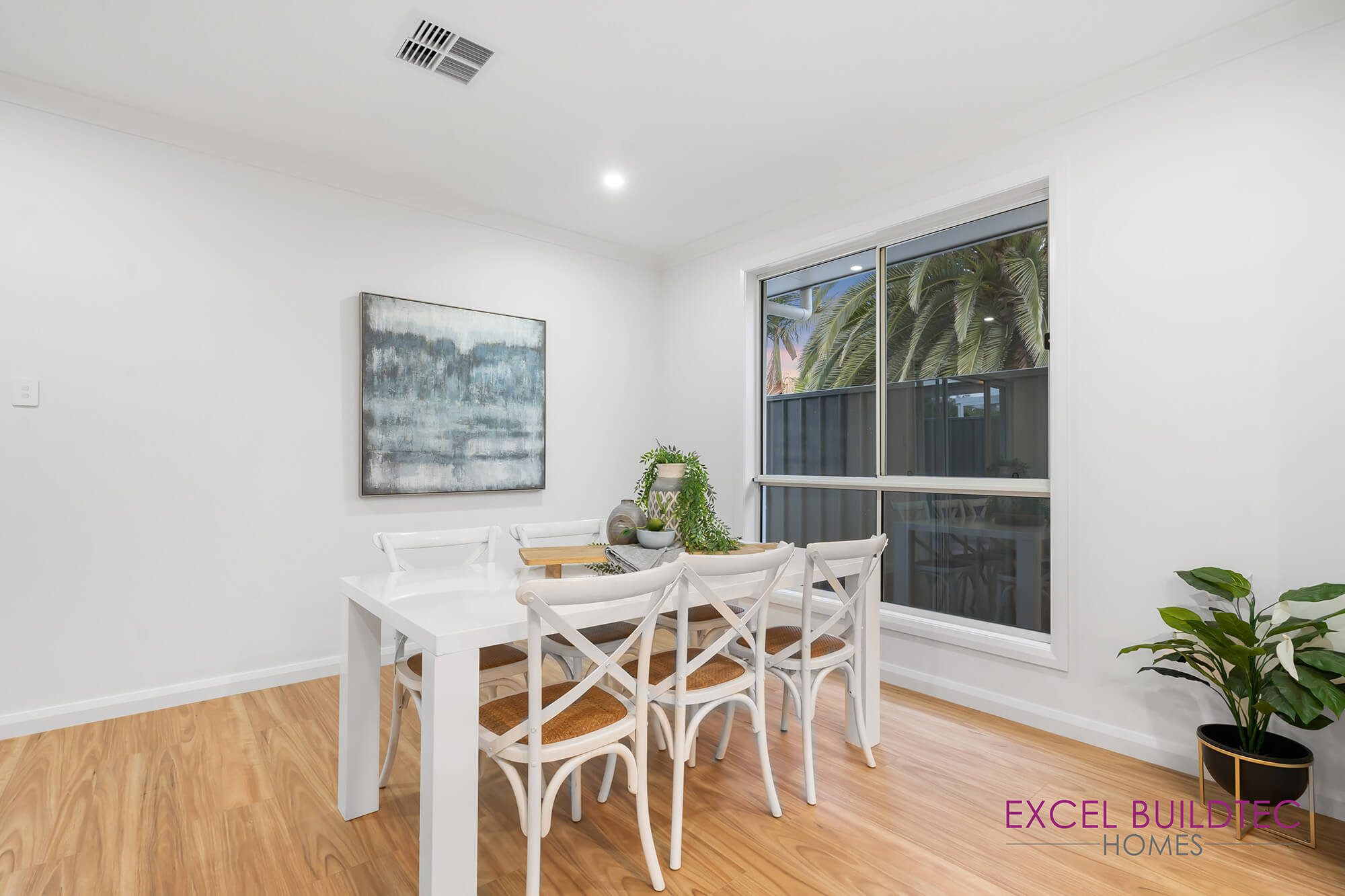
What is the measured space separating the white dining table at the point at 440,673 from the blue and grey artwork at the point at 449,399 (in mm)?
1391

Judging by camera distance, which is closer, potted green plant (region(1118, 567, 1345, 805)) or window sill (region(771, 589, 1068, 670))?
potted green plant (region(1118, 567, 1345, 805))

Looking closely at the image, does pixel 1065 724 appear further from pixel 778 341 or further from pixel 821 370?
pixel 778 341

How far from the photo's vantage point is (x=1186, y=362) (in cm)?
226

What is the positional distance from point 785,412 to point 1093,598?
1.90m

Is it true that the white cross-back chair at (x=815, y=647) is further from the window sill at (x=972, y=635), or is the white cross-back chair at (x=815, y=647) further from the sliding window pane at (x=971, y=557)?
the sliding window pane at (x=971, y=557)

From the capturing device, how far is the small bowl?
7.11 feet

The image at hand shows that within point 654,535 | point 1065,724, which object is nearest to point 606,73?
point 654,535

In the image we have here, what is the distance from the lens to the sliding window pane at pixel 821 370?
3439 mm

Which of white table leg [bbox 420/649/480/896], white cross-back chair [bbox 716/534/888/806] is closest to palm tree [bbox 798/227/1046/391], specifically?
white cross-back chair [bbox 716/534/888/806]

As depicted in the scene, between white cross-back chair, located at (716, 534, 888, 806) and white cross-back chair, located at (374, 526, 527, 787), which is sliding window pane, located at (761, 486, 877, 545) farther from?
white cross-back chair, located at (374, 526, 527, 787)

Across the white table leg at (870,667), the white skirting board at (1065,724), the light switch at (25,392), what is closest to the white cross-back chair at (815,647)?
the white table leg at (870,667)

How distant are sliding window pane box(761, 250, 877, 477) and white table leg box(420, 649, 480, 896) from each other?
2500 mm

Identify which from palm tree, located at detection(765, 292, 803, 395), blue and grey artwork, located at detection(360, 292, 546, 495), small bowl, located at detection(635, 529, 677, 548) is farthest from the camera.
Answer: palm tree, located at detection(765, 292, 803, 395)

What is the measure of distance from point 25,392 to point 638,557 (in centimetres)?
254
